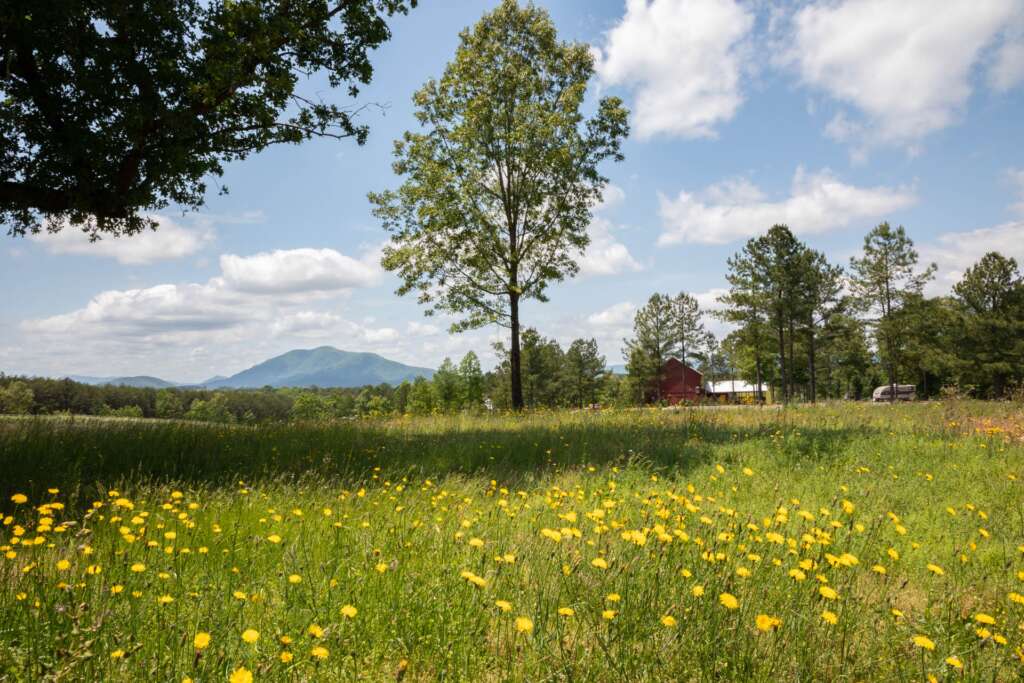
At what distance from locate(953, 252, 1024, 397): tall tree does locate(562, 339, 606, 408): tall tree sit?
129ft

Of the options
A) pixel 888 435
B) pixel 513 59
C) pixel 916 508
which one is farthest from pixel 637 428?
pixel 513 59

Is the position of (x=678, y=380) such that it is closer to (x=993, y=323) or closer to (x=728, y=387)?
(x=728, y=387)

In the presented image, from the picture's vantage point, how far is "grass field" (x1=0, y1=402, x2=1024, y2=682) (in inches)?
102

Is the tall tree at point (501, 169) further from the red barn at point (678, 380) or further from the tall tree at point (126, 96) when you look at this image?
the red barn at point (678, 380)

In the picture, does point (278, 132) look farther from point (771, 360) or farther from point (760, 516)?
point (771, 360)

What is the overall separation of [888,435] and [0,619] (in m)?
12.6

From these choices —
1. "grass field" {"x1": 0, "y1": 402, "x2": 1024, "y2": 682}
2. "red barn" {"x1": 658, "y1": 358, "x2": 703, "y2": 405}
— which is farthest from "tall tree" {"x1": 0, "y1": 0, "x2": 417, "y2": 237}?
"red barn" {"x1": 658, "y1": 358, "x2": 703, "y2": 405}

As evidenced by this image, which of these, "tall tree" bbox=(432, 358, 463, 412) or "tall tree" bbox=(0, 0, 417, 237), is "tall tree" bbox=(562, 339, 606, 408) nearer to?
"tall tree" bbox=(432, 358, 463, 412)

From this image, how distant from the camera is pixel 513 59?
65.0ft

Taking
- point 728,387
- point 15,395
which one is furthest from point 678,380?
point 15,395

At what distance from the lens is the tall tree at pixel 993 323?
37.7 meters

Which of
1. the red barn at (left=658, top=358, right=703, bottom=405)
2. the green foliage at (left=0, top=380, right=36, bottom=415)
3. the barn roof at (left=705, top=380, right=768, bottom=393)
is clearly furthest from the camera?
the barn roof at (left=705, top=380, right=768, bottom=393)

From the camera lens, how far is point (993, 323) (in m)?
38.1

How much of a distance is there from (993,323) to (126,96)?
49.7m
